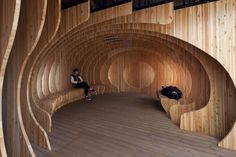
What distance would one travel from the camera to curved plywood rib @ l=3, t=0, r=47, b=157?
3.15 m

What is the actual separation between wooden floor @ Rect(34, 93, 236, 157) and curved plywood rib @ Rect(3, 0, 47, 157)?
78 centimetres

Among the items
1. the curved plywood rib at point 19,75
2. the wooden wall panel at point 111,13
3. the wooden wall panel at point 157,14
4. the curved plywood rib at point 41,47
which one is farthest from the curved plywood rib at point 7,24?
the wooden wall panel at point 157,14

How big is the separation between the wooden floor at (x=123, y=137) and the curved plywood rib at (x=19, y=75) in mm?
776

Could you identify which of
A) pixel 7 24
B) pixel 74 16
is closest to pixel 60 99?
pixel 74 16

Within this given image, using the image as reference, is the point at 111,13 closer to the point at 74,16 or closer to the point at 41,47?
the point at 74,16

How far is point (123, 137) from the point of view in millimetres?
4859

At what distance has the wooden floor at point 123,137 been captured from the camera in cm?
399

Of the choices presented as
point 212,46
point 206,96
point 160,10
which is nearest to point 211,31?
point 212,46

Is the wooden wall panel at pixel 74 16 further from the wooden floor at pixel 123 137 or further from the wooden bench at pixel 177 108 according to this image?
the wooden bench at pixel 177 108

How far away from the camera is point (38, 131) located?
4379mm

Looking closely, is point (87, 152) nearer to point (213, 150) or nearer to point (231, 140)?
point (213, 150)

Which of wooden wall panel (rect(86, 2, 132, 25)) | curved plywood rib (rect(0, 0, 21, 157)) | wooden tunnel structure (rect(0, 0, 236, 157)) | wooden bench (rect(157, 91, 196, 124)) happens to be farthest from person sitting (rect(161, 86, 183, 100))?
curved plywood rib (rect(0, 0, 21, 157))

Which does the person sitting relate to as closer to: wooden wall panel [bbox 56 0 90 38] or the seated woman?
wooden wall panel [bbox 56 0 90 38]

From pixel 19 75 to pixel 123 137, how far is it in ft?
9.26
